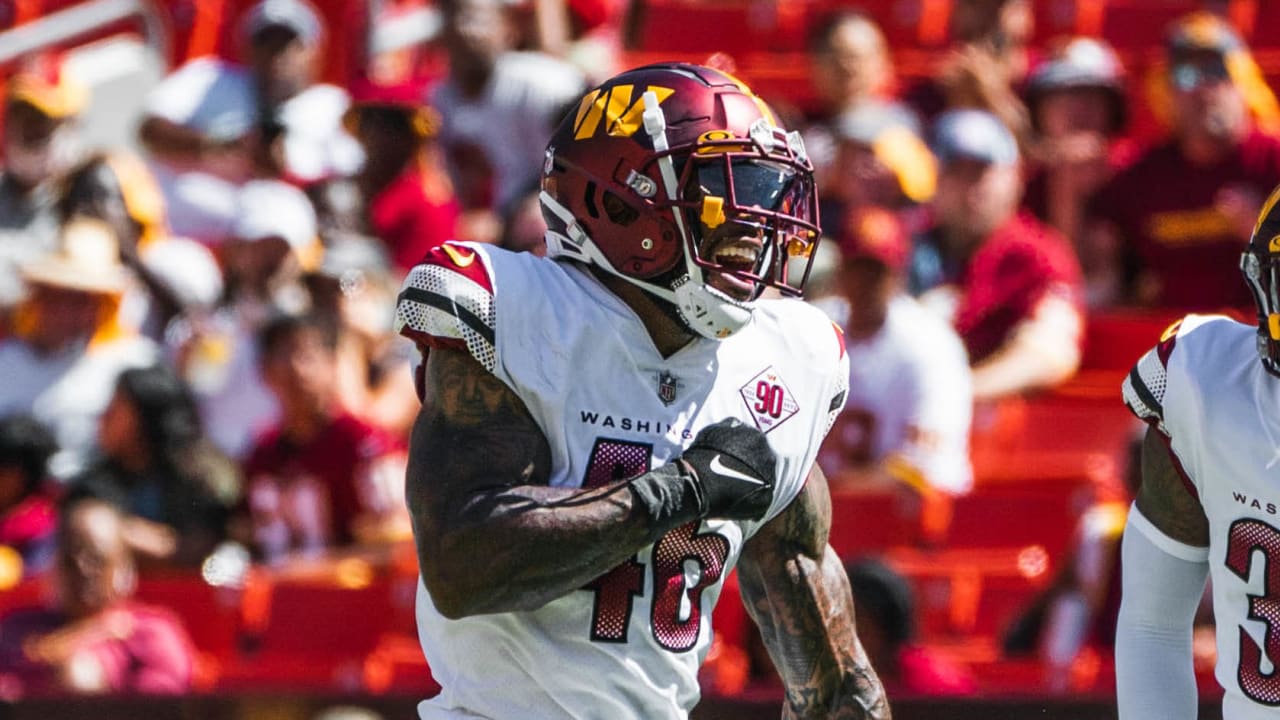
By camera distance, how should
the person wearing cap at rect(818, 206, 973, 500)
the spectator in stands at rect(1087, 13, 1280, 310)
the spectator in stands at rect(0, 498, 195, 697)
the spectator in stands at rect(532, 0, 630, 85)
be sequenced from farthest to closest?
the spectator in stands at rect(532, 0, 630, 85) < the spectator in stands at rect(1087, 13, 1280, 310) < the person wearing cap at rect(818, 206, 973, 500) < the spectator in stands at rect(0, 498, 195, 697)

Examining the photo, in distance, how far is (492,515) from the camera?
8.86 feet

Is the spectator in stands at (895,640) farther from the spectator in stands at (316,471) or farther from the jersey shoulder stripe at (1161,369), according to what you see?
the jersey shoulder stripe at (1161,369)

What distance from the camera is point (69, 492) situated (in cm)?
609

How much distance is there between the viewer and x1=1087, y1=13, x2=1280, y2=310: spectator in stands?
6.77 m

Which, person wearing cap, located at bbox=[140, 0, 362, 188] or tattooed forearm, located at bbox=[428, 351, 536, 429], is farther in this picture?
person wearing cap, located at bbox=[140, 0, 362, 188]

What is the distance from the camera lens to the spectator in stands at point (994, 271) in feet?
21.0

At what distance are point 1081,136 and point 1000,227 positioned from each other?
0.87 metres

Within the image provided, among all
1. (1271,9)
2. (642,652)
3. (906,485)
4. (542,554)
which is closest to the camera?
(542,554)

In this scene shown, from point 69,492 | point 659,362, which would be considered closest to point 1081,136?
point 69,492

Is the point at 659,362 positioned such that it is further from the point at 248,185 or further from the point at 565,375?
the point at 248,185

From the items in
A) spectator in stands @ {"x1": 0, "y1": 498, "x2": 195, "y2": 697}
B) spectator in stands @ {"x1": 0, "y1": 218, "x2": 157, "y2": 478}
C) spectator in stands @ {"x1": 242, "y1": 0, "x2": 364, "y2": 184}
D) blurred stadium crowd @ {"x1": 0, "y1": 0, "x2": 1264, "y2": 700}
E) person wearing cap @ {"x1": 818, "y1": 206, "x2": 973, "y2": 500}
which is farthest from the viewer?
spectator in stands @ {"x1": 242, "y1": 0, "x2": 364, "y2": 184}

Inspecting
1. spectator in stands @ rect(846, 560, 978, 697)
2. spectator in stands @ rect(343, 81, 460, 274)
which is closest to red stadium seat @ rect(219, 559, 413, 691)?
spectator in stands @ rect(846, 560, 978, 697)

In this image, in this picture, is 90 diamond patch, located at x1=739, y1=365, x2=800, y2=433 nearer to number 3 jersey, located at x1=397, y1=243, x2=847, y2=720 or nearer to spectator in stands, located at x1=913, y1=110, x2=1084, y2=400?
number 3 jersey, located at x1=397, y1=243, x2=847, y2=720

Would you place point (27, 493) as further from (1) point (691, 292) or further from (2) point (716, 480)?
(2) point (716, 480)
